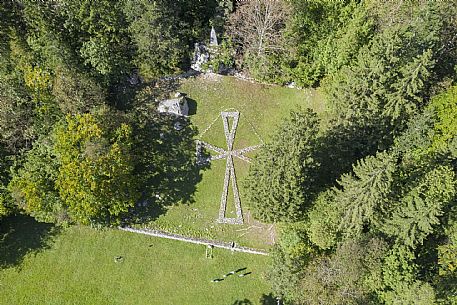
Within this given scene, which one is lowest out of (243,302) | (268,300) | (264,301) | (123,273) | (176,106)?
(243,302)

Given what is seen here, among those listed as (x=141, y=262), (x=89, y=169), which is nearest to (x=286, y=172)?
(x=89, y=169)

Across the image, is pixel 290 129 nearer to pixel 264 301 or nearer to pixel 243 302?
pixel 264 301

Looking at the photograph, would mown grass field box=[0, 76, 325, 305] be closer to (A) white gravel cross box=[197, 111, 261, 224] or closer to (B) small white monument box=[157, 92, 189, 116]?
(A) white gravel cross box=[197, 111, 261, 224]

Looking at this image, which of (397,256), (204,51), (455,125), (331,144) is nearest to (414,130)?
(455,125)

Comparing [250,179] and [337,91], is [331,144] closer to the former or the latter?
[337,91]

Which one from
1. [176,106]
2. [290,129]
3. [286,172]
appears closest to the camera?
[290,129]

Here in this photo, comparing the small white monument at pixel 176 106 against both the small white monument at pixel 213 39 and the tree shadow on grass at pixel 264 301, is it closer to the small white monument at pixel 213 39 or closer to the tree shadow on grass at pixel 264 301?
the small white monument at pixel 213 39

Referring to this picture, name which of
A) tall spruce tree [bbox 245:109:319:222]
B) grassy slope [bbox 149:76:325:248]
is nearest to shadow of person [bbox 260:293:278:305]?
grassy slope [bbox 149:76:325:248]
